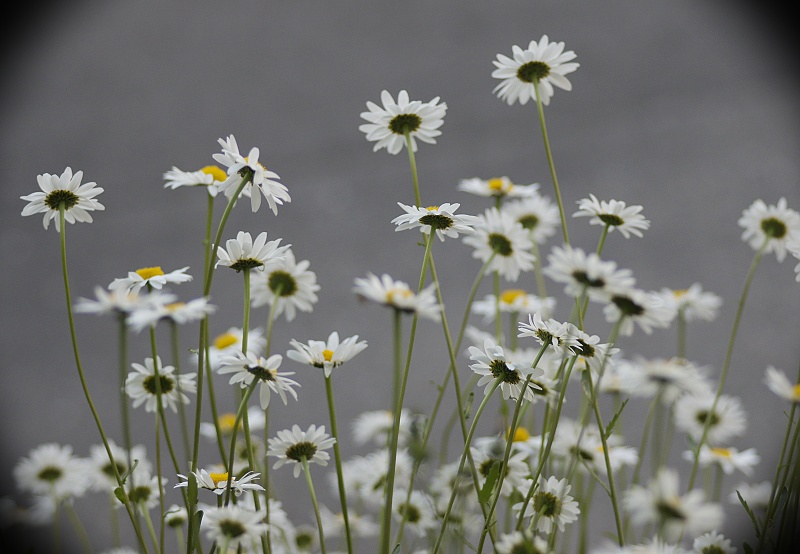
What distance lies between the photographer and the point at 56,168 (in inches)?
55.7

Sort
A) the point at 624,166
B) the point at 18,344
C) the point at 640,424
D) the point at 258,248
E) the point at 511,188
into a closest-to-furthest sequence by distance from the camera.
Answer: the point at 258,248
the point at 511,188
the point at 640,424
the point at 18,344
the point at 624,166

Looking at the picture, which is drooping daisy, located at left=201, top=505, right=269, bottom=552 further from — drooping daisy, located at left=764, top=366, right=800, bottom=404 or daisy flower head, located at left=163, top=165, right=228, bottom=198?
drooping daisy, located at left=764, top=366, right=800, bottom=404

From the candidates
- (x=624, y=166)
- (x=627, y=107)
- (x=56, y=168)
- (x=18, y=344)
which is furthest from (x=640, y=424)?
(x=56, y=168)

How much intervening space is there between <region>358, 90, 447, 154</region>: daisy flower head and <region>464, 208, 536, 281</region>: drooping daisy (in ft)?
0.23

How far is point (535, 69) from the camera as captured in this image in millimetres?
439

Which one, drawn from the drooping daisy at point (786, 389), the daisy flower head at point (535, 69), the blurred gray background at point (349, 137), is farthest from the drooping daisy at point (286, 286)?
the blurred gray background at point (349, 137)

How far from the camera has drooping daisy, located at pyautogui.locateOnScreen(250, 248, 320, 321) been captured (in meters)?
0.42

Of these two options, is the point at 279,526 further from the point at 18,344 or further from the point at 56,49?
the point at 56,49

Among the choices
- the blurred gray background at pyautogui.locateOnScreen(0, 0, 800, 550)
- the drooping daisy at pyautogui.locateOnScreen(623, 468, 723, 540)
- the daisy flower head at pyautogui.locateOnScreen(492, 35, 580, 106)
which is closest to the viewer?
the drooping daisy at pyautogui.locateOnScreen(623, 468, 723, 540)

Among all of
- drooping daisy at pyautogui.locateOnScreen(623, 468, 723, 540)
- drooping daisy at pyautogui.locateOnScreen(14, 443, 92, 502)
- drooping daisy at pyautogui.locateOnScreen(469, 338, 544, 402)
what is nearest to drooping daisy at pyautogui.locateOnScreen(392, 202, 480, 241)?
drooping daisy at pyautogui.locateOnScreen(469, 338, 544, 402)

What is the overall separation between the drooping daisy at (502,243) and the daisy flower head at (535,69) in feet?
0.25

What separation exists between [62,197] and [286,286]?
5.2 inches

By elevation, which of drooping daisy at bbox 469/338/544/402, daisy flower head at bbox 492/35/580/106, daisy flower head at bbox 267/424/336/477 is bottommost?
daisy flower head at bbox 267/424/336/477

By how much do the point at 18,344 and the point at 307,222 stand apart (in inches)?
22.3
